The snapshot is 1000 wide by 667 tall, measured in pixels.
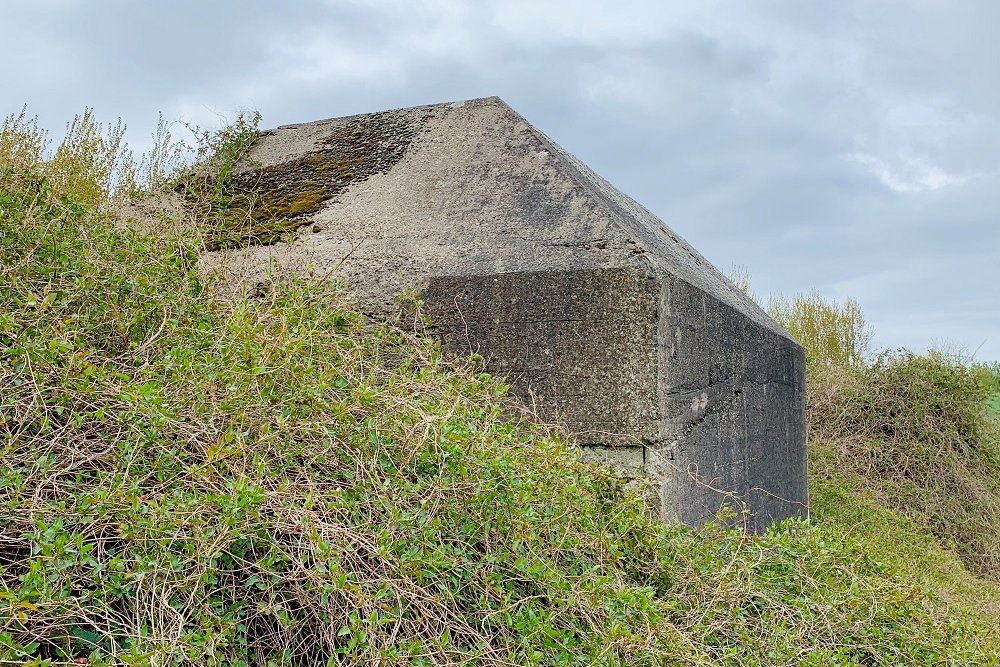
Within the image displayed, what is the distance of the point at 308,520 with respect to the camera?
192 centimetres

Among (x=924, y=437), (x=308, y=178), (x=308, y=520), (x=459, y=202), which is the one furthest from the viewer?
(x=924, y=437)

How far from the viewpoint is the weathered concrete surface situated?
3.13 meters

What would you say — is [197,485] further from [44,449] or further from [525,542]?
[525,542]

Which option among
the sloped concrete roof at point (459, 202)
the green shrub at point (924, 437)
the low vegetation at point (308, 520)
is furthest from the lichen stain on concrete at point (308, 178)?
the green shrub at point (924, 437)

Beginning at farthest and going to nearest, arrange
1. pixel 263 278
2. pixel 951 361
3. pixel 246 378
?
1. pixel 951 361
2. pixel 263 278
3. pixel 246 378

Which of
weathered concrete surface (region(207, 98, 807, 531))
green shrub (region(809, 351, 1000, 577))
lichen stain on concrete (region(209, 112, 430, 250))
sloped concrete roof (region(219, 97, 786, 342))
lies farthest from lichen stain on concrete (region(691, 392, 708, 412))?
green shrub (region(809, 351, 1000, 577))

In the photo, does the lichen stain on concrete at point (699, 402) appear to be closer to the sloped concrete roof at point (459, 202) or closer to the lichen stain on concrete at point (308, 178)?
the sloped concrete roof at point (459, 202)

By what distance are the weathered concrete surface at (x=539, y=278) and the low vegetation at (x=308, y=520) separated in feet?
0.76

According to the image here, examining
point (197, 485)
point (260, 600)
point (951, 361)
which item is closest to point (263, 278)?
point (197, 485)

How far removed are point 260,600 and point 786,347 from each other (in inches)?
167

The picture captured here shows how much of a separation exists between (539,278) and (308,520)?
1.57 metres

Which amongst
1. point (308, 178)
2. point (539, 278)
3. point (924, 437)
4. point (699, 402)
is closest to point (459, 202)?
point (539, 278)

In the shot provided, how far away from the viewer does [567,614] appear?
218cm

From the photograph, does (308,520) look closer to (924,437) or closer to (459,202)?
(459,202)
